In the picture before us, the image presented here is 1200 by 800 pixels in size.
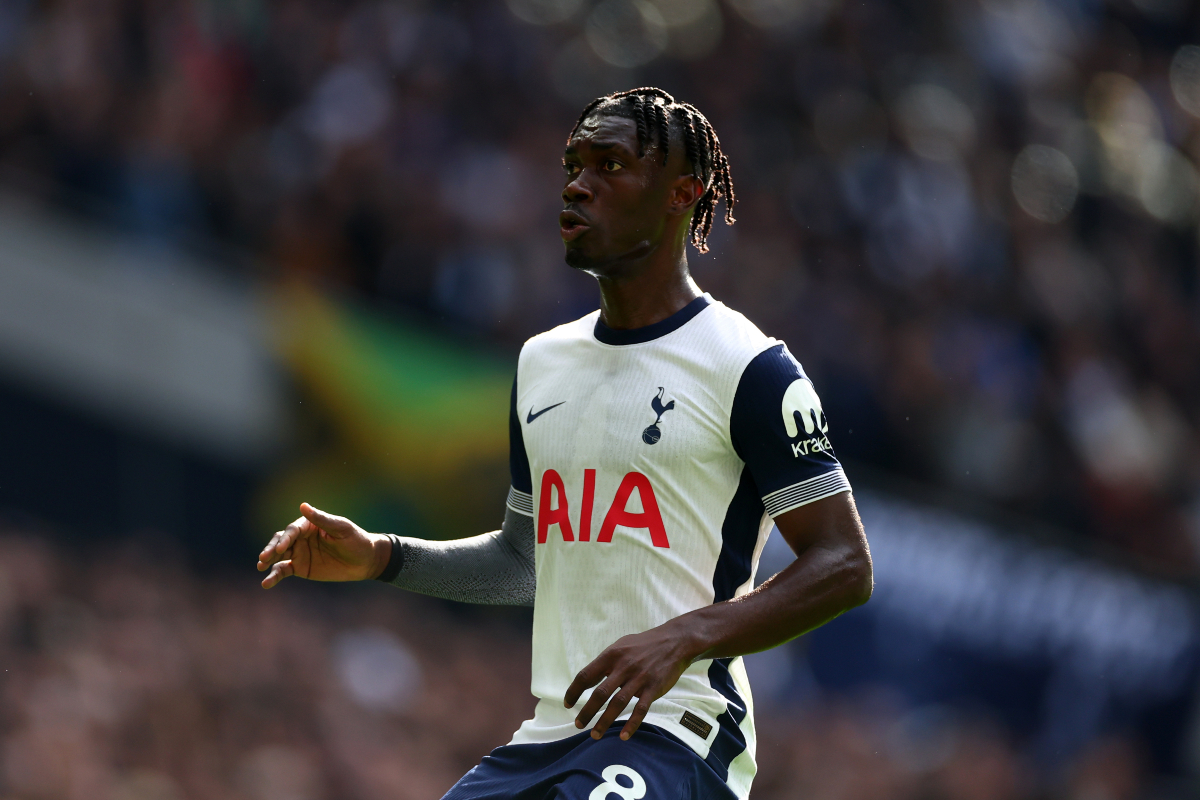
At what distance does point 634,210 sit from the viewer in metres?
4.11

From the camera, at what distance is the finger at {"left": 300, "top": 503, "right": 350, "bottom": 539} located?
414cm

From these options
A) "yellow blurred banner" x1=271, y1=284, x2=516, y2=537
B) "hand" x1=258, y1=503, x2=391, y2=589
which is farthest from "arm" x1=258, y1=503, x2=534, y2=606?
"yellow blurred banner" x1=271, y1=284, x2=516, y2=537

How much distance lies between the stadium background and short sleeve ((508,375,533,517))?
4.79m

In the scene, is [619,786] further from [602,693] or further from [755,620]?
[755,620]

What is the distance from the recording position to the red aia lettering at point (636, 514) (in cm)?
390

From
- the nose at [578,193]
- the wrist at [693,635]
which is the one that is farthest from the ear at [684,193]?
the wrist at [693,635]

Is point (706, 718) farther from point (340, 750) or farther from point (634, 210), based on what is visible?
point (340, 750)

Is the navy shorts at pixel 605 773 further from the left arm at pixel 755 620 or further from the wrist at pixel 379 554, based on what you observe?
the wrist at pixel 379 554

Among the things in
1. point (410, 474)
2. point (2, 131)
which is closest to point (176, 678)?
point (410, 474)

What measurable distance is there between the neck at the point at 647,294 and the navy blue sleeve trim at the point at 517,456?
421 mm

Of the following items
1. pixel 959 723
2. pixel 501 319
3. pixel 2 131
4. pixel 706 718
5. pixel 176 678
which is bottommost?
pixel 959 723

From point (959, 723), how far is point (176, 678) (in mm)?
6276

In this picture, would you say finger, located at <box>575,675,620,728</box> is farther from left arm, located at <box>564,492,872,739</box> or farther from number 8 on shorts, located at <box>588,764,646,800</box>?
number 8 on shorts, located at <box>588,764,646,800</box>

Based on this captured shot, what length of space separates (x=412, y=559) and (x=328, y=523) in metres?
0.35
